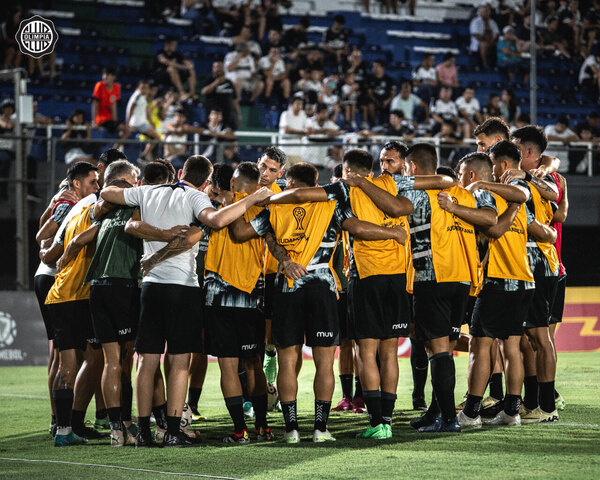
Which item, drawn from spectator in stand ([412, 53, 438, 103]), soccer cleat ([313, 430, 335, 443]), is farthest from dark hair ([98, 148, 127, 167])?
spectator in stand ([412, 53, 438, 103])

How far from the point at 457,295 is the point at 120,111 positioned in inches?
518

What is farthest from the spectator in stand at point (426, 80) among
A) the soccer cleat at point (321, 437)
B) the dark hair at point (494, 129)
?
the soccer cleat at point (321, 437)

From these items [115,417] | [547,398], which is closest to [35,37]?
[115,417]

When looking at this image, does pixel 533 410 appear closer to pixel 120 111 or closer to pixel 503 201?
pixel 503 201

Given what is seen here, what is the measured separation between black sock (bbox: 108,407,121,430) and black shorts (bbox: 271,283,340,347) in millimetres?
1340

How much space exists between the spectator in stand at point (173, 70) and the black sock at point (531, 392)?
1239cm

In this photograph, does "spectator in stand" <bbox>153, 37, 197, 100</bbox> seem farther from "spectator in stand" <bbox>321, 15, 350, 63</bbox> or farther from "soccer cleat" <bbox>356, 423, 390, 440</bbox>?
"soccer cleat" <bbox>356, 423, 390, 440</bbox>

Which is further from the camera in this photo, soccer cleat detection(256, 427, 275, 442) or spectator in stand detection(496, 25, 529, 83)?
spectator in stand detection(496, 25, 529, 83)

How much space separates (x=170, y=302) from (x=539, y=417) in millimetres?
3369

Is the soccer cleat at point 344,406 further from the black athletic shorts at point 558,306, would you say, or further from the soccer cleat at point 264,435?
the black athletic shorts at point 558,306

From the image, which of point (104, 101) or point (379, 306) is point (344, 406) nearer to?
point (379, 306)

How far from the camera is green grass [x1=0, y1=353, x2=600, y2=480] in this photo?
5891mm

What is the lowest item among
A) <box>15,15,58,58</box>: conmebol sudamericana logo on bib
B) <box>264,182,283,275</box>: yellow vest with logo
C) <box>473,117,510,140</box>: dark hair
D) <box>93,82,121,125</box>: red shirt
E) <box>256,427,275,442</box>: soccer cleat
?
<box>256,427,275,442</box>: soccer cleat

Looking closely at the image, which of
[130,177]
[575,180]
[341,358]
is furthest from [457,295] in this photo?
[575,180]
